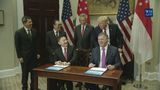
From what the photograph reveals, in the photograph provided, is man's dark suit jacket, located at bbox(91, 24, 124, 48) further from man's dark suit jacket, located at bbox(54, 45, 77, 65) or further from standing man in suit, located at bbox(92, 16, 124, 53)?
man's dark suit jacket, located at bbox(54, 45, 77, 65)

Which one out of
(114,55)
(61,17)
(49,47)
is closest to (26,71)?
(49,47)

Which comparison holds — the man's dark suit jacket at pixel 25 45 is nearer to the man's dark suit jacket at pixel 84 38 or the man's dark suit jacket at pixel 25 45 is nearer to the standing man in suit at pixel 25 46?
the standing man in suit at pixel 25 46

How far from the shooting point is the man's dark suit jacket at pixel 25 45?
4344 mm

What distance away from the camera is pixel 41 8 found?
21.6 feet

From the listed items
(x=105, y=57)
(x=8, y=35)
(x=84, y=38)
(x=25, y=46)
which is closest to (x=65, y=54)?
(x=105, y=57)

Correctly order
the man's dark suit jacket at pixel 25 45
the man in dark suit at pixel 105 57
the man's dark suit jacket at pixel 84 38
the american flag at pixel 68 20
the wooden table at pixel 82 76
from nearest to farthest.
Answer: the wooden table at pixel 82 76, the man in dark suit at pixel 105 57, the man's dark suit jacket at pixel 25 45, the man's dark suit jacket at pixel 84 38, the american flag at pixel 68 20

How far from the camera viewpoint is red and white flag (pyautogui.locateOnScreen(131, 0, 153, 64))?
4.96 meters

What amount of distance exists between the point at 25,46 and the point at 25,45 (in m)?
0.02

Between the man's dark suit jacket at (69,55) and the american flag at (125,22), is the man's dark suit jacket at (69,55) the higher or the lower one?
the lower one

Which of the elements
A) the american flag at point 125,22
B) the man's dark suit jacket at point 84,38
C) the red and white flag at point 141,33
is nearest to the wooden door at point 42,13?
the man's dark suit jacket at point 84,38

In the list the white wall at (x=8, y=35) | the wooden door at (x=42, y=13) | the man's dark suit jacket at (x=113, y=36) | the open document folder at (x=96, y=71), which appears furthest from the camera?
the wooden door at (x=42, y=13)

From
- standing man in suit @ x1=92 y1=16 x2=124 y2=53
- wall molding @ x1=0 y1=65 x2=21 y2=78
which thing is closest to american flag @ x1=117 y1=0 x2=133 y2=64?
standing man in suit @ x1=92 y1=16 x2=124 y2=53

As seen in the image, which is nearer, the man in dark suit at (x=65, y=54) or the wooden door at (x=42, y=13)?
the man in dark suit at (x=65, y=54)

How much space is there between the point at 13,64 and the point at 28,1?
5.54ft
